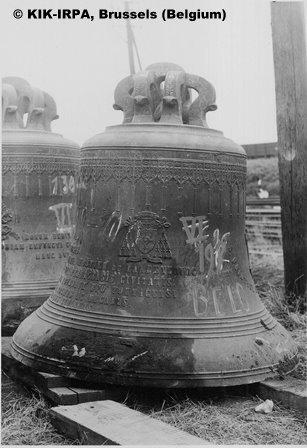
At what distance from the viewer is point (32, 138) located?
194 inches

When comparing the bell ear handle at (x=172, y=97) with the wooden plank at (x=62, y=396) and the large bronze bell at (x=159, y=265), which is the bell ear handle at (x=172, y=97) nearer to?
the large bronze bell at (x=159, y=265)

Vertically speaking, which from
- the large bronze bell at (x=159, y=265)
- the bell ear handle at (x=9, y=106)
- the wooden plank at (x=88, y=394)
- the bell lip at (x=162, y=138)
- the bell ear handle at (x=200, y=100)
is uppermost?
the bell ear handle at (x=9, y=106)

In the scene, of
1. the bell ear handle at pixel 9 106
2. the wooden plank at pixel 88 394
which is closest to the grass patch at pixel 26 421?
the wooden plank at pixel 88 394

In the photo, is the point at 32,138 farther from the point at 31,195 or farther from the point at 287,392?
the point at 287,392

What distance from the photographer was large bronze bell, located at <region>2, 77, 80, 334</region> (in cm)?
489

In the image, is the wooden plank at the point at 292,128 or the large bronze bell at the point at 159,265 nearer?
the large bronze bell at the point at 159,265

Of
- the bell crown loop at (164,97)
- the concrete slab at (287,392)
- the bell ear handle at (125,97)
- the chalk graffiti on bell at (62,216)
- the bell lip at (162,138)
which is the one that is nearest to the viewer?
the concrete slab at (287,392)

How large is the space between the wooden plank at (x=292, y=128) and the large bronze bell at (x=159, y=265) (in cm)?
142

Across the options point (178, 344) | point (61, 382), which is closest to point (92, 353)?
point (61, 382)

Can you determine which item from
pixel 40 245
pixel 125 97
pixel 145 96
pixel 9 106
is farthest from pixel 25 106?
pixel 145 96

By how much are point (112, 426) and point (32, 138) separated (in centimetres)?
260

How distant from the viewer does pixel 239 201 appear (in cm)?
382

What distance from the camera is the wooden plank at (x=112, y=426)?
2801 mm

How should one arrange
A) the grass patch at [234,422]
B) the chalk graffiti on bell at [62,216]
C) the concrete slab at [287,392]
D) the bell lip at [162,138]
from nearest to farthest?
the grass patch at [234,422]
the concrete slab at [287,392]
the bell lip at [162,138]
the chalk graffiti on bell at [62,216]
